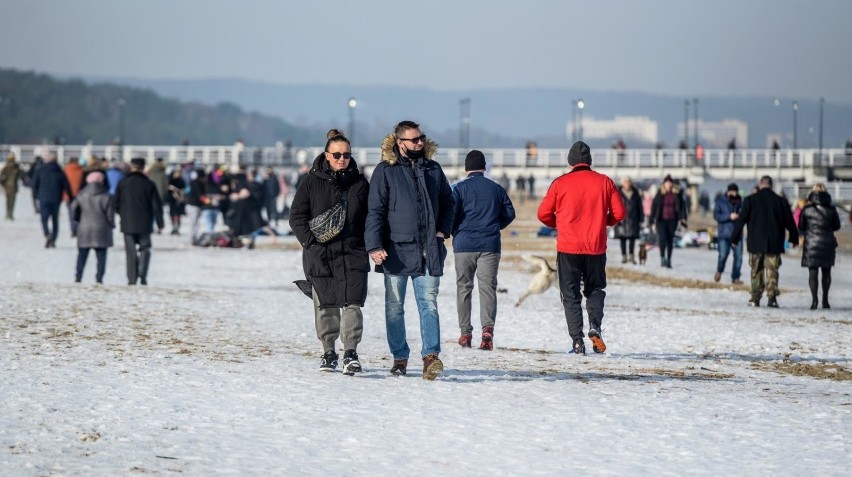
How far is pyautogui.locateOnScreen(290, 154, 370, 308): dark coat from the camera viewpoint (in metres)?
9.36

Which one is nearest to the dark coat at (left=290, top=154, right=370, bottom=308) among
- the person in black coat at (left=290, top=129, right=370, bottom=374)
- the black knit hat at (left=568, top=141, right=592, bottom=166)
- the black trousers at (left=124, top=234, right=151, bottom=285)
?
the person in black coat at (left=290, top=129, right=370, bottom=374)

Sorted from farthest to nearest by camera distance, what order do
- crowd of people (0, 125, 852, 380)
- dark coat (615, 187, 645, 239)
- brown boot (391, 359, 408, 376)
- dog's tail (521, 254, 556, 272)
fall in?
dark coat (615, 187, 645, 239)
dog's tail (521, 254, 556, 272)
brown boot (391, 359, 408, 376)
crowd of people (0, 125, 852, 380)

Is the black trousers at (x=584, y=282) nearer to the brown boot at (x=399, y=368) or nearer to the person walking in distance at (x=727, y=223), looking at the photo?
the brown boot at (x=399, y=368)

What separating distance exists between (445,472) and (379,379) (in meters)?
2.87

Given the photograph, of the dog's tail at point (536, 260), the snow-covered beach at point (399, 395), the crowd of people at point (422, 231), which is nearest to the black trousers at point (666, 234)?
the crowd of people at point (422, 231)

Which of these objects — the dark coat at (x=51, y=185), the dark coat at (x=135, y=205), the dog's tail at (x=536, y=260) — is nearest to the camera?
the dog's tail at (x=536, y=260)

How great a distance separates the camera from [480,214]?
39.5ft

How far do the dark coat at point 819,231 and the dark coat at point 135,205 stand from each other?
7.31m

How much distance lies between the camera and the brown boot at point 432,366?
941 centimetres

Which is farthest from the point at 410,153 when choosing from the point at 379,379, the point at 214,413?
the point at 214,413

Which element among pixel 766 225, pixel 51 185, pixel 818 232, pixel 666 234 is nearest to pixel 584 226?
pixel 766 225

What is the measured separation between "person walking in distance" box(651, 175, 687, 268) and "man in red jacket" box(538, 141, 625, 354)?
44.1 ft

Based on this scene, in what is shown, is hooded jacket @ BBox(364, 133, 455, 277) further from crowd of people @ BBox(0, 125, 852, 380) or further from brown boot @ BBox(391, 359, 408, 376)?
brown boot @ BBox(391, 359, 408, 376)

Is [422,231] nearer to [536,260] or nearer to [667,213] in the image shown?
[536,260]
